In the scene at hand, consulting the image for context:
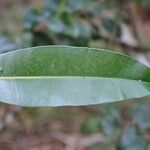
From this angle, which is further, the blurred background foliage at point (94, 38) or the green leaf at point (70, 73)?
the blurred background foliage at point (94, 38)

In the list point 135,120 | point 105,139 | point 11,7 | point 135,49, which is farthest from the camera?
point 11,7

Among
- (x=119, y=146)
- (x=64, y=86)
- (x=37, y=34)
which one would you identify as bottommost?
(x=119, y=146)

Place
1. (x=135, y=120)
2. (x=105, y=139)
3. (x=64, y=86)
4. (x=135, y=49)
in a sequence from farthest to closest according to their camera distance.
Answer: (x=135, y=49), (x=105, y=139), (x=135, y=120), (x=64, y=86)

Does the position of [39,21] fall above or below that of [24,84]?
above

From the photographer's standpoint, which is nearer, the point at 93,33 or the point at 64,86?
the point at 64,86

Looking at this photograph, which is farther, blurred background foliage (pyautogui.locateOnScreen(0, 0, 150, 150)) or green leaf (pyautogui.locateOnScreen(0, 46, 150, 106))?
blurred background foliage (pyautogui.locateOnScreen(0, 0, 150, 150))

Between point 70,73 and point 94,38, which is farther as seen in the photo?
point 94,38

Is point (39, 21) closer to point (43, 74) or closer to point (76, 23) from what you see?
point (76, 23)

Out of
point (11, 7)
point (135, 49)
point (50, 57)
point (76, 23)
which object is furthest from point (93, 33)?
point (11, 7)
